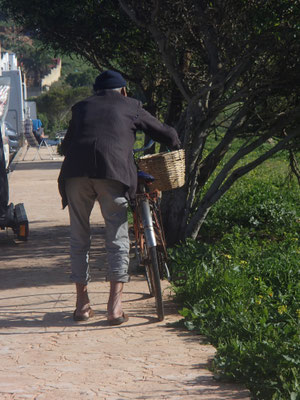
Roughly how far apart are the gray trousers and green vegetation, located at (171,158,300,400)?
0.60 m

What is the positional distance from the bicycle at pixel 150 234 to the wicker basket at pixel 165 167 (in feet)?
0.27

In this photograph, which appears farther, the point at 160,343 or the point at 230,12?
the point at 230,12

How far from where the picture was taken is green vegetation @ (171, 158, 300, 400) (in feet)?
15.1

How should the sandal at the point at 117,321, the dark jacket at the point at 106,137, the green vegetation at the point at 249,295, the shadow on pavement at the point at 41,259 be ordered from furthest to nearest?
the shadow on pavement at the point at 41,259 → the sandal at the point at 117,321 → the dark jacket at the point at 106,137 → the green vegetation at the point at 249,295

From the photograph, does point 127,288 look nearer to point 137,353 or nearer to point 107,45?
point 137,353

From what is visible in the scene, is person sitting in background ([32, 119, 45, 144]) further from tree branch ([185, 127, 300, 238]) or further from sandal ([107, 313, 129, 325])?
sandal ([107, 313, 129, 325])

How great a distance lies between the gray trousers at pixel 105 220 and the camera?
19.6ft

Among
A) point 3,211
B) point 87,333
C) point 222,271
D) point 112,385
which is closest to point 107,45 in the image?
point 3,211

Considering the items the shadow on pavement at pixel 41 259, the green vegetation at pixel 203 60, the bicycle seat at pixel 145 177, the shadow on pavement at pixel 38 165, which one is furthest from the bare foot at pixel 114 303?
the shadow on pavement at pixel 38 165

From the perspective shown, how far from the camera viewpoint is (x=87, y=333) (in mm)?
5781

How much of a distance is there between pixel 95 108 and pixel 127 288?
1.97m

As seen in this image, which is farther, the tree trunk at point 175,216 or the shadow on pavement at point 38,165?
the shadow on pavement at point 38,165

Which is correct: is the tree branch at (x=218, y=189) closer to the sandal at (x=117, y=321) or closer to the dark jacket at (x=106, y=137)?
the dark jacket at (x=106, y=137)

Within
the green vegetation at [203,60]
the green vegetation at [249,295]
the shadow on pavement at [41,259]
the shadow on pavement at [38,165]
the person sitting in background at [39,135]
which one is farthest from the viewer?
the person sitting in background at [39,135]
